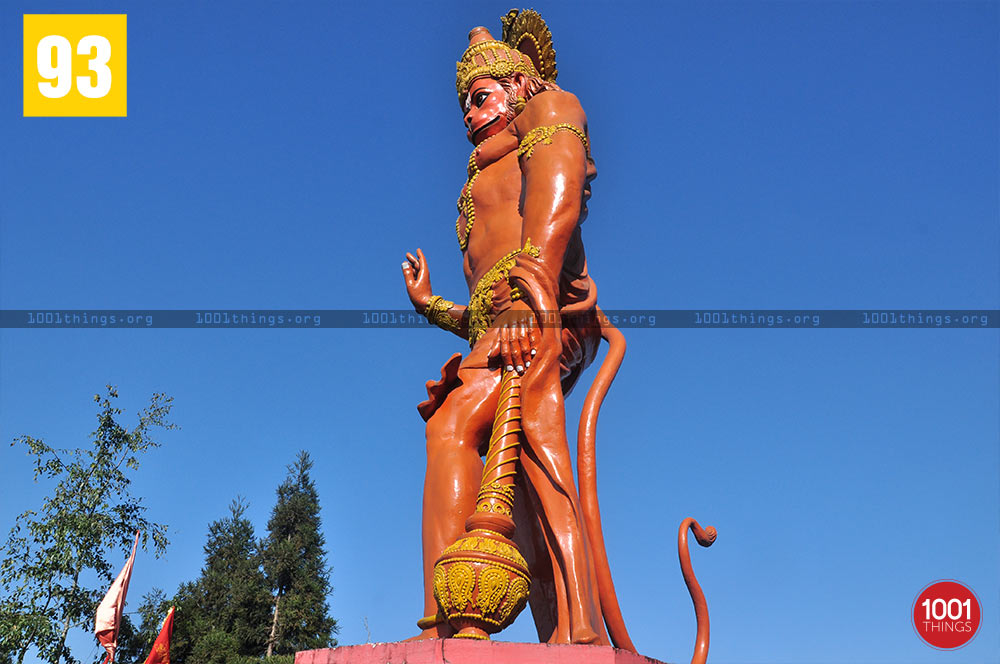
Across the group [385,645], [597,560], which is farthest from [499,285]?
[385,645]

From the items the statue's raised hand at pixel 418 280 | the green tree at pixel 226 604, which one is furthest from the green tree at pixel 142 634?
the statue's raised hand at pixel 418 280

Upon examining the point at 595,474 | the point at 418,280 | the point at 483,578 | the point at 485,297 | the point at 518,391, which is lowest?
the point at 483,578

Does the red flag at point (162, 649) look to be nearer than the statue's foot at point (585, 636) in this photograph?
No

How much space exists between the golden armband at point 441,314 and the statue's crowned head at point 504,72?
122cm

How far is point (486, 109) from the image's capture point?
686 centimetres

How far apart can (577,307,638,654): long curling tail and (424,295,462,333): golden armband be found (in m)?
1.03

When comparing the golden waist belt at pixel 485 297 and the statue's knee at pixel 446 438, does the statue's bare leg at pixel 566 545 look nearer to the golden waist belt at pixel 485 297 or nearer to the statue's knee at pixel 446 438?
the statue's knee at pixel 446 438

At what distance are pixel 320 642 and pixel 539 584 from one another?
20.2 meters

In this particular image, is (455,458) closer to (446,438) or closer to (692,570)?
(446,438)

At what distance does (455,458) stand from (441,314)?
150 cm

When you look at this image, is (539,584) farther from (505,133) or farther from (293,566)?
(293,566)

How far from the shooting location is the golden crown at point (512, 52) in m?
6.92

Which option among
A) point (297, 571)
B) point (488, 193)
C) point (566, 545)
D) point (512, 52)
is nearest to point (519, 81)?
point (512, 52)

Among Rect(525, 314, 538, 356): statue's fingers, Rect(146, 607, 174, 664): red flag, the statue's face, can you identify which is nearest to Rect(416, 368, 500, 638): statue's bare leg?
Rect(525, 314, 538, 356): statue's fingers
